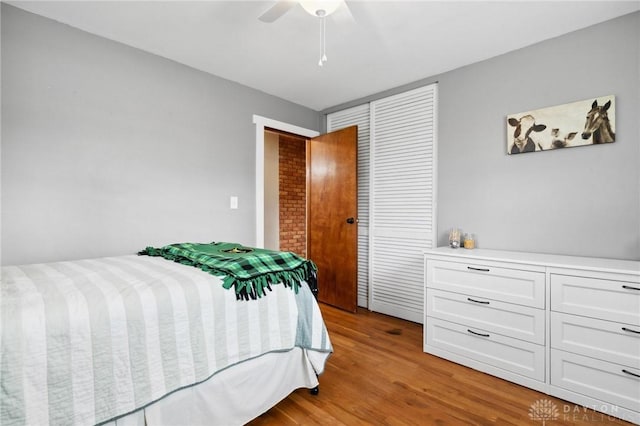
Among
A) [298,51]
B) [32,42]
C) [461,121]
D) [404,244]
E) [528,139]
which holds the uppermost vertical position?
[298,51]

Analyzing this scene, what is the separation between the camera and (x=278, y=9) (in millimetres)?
1677

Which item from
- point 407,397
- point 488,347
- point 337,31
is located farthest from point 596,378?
point 337,31

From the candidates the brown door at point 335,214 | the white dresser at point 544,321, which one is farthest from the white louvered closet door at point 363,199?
the white dresser at point 544,321

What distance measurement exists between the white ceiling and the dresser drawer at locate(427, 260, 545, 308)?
67.3 inches

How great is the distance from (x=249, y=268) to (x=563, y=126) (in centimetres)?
244

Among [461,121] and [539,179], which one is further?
[461,121]

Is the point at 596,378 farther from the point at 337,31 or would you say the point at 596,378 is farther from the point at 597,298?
the point at 337,31

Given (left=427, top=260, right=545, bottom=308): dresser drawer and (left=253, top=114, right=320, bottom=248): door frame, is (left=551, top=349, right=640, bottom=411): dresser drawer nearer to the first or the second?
(left=427, top=260, right=545, bottom=308): dresser drawer

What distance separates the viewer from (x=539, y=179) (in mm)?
2402

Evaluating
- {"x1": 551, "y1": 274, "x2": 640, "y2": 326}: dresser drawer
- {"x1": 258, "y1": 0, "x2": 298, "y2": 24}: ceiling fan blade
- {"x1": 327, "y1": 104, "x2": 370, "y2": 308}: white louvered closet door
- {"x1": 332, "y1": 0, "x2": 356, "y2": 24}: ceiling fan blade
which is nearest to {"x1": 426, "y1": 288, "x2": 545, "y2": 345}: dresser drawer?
{"x1": 551, "y1": 274, "x2": 640, "y2": 326}: dresser drawer

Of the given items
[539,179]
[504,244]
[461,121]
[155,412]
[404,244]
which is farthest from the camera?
[404,244]

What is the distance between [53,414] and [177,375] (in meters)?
0.40

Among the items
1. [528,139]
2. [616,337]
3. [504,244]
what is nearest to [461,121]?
[528,139]

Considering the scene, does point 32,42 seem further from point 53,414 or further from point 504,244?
point 504,244
